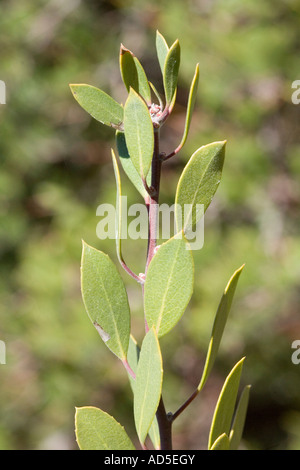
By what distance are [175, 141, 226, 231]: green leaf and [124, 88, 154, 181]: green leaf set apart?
0.02 m

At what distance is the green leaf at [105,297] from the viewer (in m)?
0.27

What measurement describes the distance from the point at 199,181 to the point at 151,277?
50 mm

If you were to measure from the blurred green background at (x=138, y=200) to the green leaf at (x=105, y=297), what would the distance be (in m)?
0.96

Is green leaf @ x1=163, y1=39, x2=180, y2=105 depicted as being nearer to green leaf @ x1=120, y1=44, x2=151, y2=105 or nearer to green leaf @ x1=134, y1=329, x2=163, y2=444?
green leaf @ x1=120, y1=44, x2=151, y2=105

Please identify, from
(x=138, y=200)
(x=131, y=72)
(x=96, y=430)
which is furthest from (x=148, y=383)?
(x=138, y=200)

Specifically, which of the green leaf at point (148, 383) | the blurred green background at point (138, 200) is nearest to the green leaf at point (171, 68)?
the green leaf at point (148, 383)

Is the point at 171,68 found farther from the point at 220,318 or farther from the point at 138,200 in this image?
the point at 138,200

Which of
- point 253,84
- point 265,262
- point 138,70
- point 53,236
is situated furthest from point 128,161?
point 53,236

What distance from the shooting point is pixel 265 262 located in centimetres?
126

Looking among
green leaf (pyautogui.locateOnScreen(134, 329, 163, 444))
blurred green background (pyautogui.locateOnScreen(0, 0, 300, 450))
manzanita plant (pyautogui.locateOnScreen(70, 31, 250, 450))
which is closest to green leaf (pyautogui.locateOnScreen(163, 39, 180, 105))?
manzanita plant (pyautogui.locateOnScreen(70, 31, 250, 450))

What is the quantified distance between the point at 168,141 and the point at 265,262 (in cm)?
53

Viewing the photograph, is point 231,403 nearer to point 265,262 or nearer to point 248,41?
point 265,262

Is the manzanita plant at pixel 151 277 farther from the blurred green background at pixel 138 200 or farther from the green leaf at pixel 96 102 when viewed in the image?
the blurred green background at pixel 138 200

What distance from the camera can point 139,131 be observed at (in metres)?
0.25
